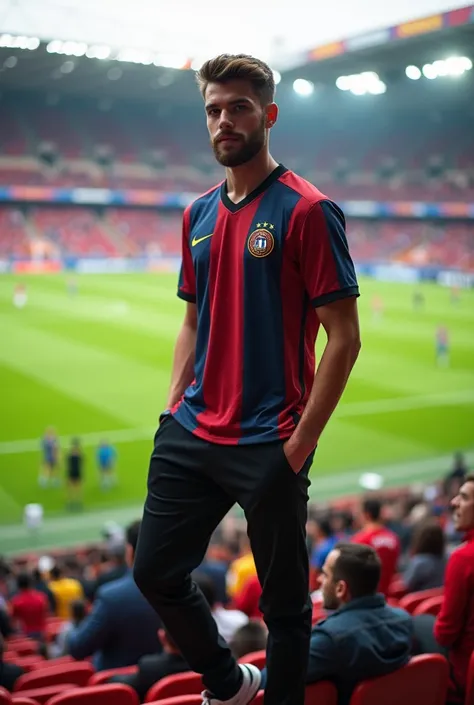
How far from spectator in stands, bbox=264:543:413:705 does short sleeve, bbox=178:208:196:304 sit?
114 centimetres

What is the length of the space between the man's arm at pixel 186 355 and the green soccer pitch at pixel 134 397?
9.74 m

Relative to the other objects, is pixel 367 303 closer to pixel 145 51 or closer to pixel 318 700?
pixel 145 51

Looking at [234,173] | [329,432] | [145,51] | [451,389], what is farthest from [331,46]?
[234,173]

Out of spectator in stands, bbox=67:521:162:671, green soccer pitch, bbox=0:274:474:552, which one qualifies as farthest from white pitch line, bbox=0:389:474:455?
spectator in stands, bbox=67:521:162:671

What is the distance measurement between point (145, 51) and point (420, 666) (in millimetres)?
22047

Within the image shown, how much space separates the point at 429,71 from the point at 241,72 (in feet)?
57.9

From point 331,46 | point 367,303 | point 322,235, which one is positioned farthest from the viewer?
point 367,303

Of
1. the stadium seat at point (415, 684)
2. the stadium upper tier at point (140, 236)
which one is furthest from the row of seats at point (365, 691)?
the stadium upper tier at point (140, 236)

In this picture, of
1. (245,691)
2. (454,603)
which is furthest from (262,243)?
(454,603)

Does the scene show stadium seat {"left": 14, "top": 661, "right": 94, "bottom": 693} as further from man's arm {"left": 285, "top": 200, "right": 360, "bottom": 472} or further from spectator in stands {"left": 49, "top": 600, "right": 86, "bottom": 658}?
man's arm {"left": 285, "top": 200, "right": 360, "bottom": 472}

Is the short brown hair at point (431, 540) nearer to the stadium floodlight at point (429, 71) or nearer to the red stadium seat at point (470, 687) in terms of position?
the red stadium seat at point (470, 687)

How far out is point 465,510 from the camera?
3.19 m

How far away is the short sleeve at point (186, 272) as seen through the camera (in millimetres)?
2475

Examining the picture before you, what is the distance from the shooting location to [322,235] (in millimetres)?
2127
